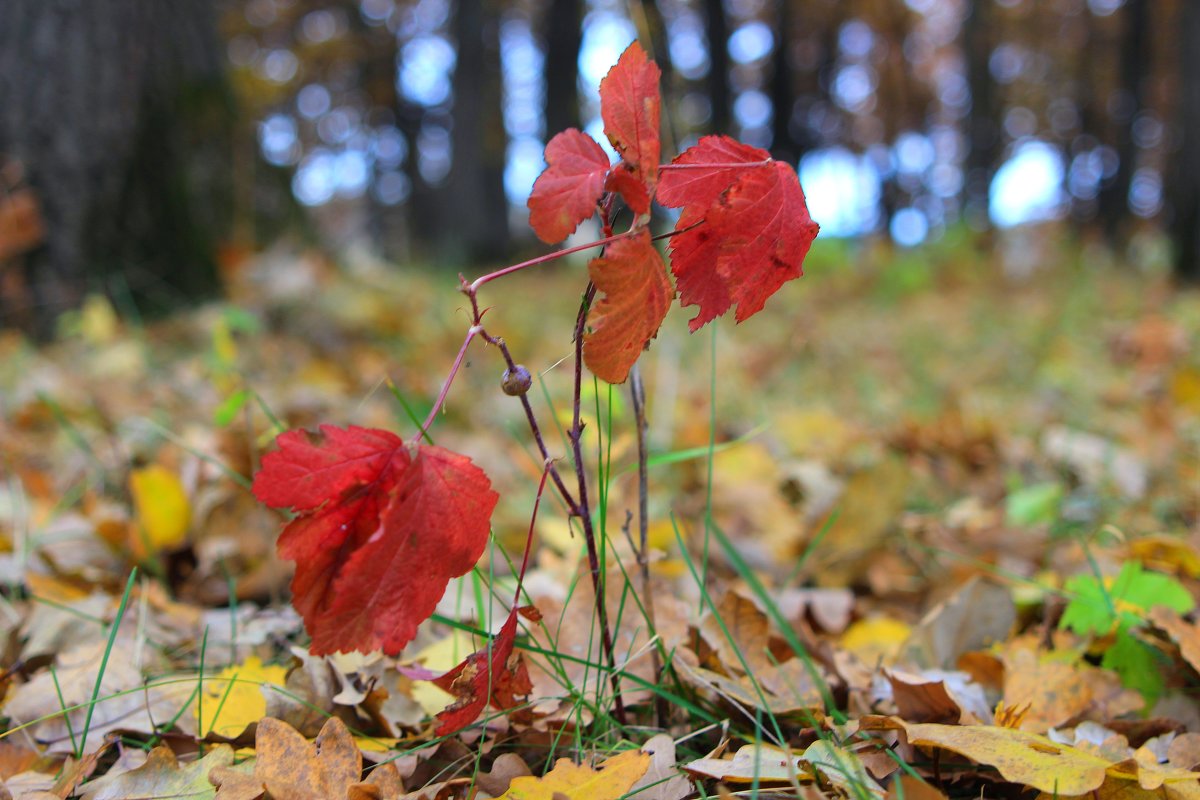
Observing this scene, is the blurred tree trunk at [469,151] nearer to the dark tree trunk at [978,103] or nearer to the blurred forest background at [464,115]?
the blurred forest background at [464,115]

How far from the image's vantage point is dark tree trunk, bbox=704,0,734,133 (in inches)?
396

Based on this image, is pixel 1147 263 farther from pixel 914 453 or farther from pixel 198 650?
pixel 198 650

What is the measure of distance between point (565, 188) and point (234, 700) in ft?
2.10

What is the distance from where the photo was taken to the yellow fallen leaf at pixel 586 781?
670 mm

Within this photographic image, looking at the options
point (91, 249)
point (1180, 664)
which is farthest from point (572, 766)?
point (91, 249)

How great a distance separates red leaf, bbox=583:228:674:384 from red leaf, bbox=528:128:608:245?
0.13ft

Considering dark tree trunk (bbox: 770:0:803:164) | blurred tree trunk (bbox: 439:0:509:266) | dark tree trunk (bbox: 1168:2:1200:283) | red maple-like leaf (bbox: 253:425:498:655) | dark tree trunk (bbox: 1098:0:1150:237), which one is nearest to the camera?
red maple-like leaf (bbox: 253:425:498:655)

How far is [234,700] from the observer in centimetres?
86

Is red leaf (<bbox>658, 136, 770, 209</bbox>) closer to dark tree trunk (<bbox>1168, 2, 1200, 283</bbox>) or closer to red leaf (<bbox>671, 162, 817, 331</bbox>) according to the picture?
red leaf (<bbox>671, 162, 817, 331</bbox>)

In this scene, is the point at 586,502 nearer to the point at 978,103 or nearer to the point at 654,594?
the point at 654,594

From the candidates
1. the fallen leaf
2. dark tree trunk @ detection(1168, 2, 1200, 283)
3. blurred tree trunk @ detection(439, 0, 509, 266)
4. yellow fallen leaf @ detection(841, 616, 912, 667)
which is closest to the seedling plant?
the fallen leaf

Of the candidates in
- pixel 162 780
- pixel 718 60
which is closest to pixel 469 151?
pixel 718 60

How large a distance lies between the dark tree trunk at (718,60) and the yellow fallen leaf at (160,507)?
8.69 metres

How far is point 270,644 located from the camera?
105 cm
